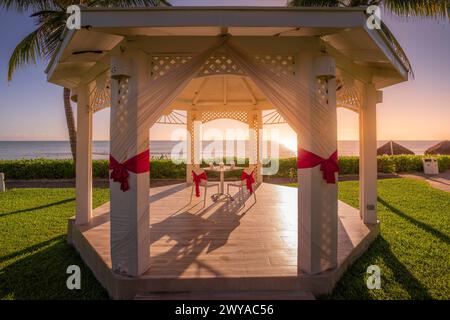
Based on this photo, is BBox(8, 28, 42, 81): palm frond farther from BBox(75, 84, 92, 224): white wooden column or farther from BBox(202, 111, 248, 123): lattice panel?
BBox(202, 111, 248, 123): lattice panel

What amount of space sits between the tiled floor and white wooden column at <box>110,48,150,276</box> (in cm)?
29

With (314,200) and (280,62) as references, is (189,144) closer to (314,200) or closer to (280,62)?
(280,62)

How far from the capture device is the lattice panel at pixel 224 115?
959 centimetres

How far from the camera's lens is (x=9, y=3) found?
819 centimetres

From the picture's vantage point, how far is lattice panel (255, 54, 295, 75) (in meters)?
3.06

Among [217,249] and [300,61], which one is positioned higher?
[300,61]

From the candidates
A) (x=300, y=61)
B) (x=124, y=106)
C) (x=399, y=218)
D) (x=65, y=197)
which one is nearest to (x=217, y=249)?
(x=124, y=106)

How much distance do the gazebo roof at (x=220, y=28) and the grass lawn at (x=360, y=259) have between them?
2745 millimetres

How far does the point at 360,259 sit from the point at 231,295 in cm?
213

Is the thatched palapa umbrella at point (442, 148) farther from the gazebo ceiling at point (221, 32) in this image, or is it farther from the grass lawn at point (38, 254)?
the grass lawn at point (38, 254)

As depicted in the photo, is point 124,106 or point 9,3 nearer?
point 124,106

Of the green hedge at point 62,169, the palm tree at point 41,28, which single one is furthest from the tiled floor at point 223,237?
the green hedge at point 62,169

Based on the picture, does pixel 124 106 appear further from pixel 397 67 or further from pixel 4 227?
pixel 4 227
